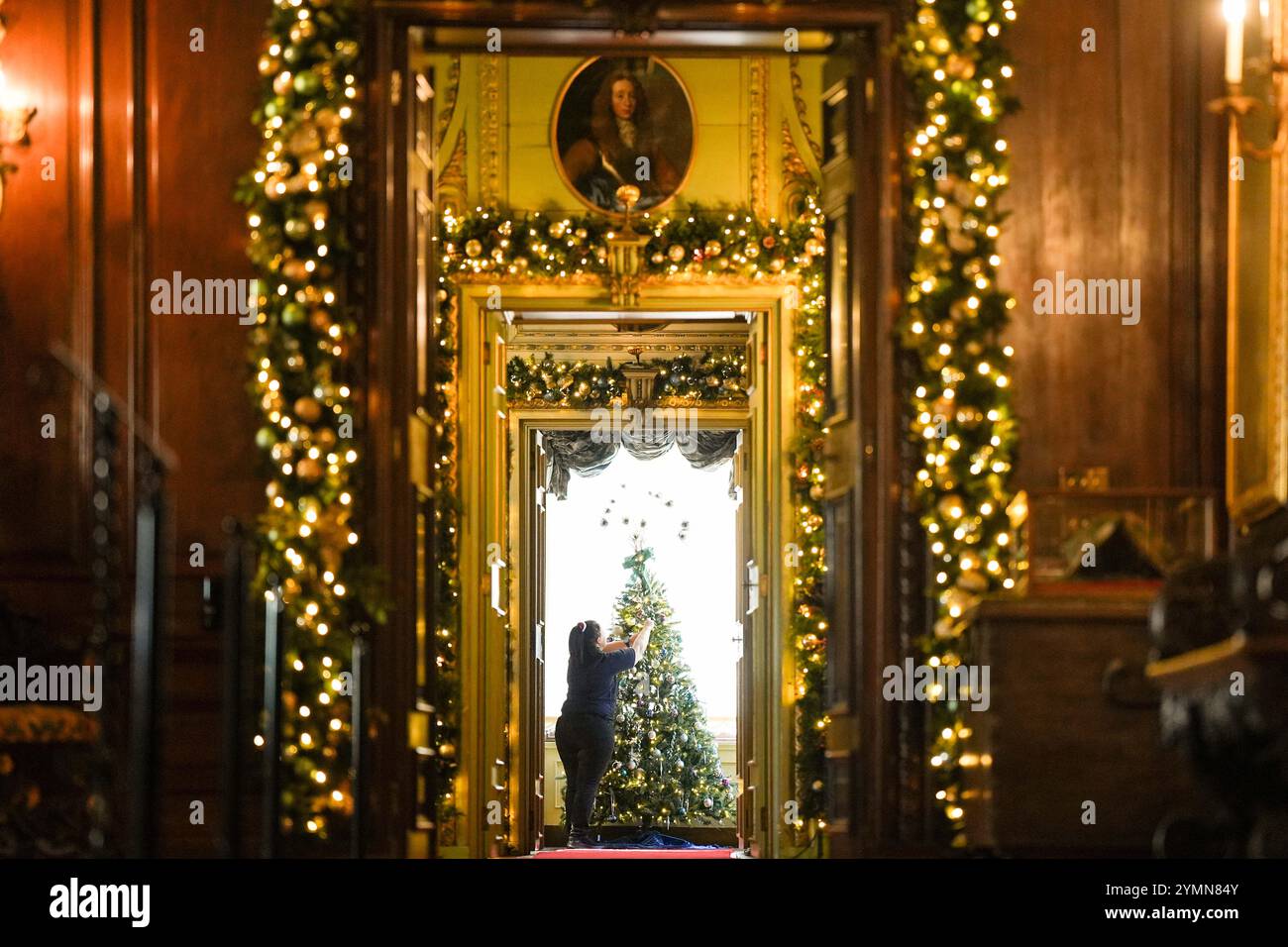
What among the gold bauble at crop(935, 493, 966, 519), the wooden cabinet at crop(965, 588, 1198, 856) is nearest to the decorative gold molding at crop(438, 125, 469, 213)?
the gold bauble at crop(935, 493, 966, 519)

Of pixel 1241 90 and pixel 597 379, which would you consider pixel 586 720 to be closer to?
pixel 597 379

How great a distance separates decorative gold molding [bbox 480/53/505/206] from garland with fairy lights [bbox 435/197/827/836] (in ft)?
0.53

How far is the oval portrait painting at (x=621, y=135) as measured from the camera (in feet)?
35.4

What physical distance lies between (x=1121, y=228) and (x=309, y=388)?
3.43 m

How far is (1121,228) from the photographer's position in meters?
7.79

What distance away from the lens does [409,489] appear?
24.0 ft

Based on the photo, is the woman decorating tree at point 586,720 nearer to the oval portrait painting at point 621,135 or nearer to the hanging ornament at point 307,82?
the oval portrait painting at point 621,135

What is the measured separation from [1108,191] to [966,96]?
889 mm

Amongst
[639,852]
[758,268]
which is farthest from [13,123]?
[639,852]

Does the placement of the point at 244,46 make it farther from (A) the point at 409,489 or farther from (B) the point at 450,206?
(B) the point at 450,206

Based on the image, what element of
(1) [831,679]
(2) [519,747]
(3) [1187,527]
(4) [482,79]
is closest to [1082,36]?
(3) [1187,527]

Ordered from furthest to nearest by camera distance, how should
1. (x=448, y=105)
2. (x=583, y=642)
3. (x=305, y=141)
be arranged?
(x=583, y=642)
(x=448, y=105)
(x=305, y=141)

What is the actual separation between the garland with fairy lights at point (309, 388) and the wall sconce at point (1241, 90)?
10.9 feet

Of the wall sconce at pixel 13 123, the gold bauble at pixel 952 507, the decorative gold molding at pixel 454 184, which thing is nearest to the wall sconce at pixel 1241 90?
the gold bauble at pixel 952 507
